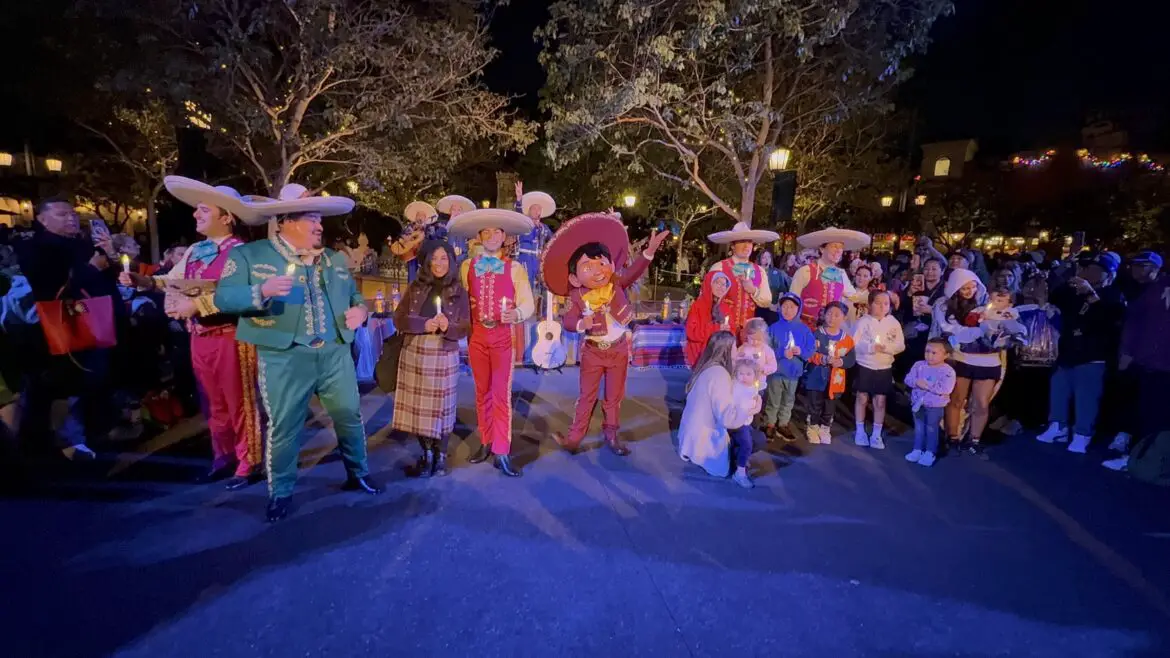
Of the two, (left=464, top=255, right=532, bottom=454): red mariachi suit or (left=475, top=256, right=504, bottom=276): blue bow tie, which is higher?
(left=475, top=256, right=504, bottom=276): blue bow tie

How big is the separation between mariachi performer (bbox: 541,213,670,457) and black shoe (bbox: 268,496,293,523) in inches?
87.2

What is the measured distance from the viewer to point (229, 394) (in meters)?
4.09

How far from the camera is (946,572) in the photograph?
329 centimetres

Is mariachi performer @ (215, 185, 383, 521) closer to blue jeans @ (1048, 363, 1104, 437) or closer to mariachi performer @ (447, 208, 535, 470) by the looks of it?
mariachi performer @ (447, 208, 535, 470)

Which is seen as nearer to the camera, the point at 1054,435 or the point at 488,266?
the point at 488,266

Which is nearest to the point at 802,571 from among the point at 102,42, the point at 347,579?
the point at 347,579

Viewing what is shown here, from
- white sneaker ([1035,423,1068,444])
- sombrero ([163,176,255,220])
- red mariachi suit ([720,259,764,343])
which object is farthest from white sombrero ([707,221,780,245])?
sombrero ([163,176,255,220])

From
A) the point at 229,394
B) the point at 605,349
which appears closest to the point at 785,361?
the point at 605,349

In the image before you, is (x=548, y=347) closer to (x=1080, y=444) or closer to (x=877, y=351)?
(x=877, y=351)

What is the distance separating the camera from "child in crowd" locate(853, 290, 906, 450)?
17.1 ft

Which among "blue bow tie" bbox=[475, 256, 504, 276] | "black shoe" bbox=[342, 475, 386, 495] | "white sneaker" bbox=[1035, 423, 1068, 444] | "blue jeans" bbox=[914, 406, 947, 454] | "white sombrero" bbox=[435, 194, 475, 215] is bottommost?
"black shoe" bbox=[342, 475, 386, 495]

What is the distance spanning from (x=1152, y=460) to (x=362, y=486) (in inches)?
251

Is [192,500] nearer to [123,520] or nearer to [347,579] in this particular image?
[123,520]

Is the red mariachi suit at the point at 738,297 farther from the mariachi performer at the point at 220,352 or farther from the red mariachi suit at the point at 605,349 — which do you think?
the mariachi performer at the point at 220,352
